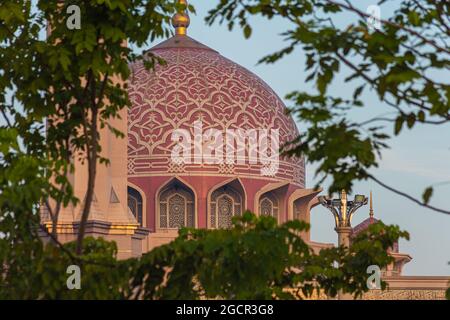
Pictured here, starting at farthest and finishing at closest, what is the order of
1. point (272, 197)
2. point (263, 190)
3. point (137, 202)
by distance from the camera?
1. point (272, 197)
2. point (263, 190)
3. point (137, 202)

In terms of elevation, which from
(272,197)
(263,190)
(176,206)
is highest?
(263,190)

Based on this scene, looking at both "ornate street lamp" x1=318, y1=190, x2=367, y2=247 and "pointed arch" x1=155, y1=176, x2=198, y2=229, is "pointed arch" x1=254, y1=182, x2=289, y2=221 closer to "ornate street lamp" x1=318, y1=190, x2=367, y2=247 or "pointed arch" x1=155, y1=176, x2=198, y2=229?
"pointed arch" x1=155, y1=176, x2=198, y2=229

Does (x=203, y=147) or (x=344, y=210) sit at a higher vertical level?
(x=203, y=147)

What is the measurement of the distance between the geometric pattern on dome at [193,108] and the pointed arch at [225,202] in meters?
0.37

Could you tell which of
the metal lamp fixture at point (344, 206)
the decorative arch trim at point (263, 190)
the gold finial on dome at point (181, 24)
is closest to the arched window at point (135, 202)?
the decorative arch trim at point (263, 190)

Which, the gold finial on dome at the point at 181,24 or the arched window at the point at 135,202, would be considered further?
the gold finial on dome at the point at 181,24

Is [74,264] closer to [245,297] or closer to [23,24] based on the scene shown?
[245,297]

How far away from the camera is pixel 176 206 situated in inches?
1416

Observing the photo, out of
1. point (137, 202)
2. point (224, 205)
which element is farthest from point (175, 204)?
point (224, 205)

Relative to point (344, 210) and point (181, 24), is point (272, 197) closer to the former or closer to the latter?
point (181, 24)

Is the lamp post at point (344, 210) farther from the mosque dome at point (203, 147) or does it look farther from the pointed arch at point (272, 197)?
the pointed arch at point (272, 197)

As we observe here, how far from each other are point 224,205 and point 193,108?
2.58m

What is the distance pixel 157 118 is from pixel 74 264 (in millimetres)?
28576

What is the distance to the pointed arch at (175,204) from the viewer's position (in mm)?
35344
